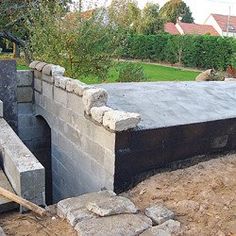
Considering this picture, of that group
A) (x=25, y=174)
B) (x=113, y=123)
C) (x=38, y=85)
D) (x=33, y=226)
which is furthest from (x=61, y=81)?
(x=33, y=226)

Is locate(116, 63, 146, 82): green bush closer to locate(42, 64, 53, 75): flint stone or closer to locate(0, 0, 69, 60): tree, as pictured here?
locate(42, 64, 53, 75): flint stone

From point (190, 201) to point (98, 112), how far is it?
161 centimetres

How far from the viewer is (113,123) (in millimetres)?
4316

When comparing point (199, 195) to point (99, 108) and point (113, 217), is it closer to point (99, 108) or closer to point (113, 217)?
point (113, 217)

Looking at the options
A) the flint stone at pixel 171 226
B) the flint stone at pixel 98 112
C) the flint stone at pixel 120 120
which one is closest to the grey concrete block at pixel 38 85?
the flint stone at pixel 98 112

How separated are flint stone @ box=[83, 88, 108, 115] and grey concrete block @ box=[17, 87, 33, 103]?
298cm

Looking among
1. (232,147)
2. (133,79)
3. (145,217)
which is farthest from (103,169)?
(133,79)

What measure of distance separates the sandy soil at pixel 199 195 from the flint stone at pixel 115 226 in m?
0.42

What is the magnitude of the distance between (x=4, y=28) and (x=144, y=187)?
15.7 metres

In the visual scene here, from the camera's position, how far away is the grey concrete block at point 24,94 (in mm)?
7457

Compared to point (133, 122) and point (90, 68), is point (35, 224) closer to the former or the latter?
point (133, 122)

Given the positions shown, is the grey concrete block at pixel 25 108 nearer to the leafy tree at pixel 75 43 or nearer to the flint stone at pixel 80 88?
the leafy tree at pixel 75 43

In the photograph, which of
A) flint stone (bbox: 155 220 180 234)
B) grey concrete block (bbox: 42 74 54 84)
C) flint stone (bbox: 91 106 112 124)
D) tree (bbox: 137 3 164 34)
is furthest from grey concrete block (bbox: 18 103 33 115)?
tree (bbox: 137 3 164 34)

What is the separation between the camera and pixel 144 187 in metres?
4.59
